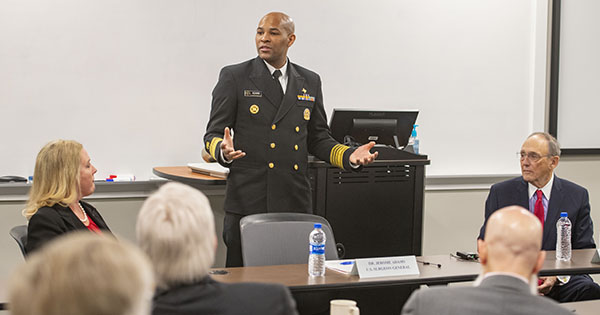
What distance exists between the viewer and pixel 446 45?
561cm

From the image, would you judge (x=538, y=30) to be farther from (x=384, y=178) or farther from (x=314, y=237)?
(x=314, y=237)

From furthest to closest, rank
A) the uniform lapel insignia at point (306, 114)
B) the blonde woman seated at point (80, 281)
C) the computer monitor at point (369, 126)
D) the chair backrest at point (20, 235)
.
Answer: the computer monitor at point (369, 126)
the uniform lapel insignia at point (306, 114)
the chair backrest at point (20, 235)
the blonde woman seated at point (80, 281)

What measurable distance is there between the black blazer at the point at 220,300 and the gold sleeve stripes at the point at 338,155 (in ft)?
7.20

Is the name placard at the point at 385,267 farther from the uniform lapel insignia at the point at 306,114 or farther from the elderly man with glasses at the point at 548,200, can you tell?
the uniform lapel insignia at the point at 306,114

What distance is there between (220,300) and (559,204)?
2716 millimetres

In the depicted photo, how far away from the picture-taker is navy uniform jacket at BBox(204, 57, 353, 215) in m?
3.88

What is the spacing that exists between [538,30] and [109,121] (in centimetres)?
352

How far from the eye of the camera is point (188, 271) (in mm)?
1759

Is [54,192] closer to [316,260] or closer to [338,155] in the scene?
[316,260]

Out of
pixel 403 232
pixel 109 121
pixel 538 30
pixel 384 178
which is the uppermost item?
pixel 538 30

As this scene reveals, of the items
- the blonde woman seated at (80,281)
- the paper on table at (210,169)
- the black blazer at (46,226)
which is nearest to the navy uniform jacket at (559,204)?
the paper on table at (210,169)

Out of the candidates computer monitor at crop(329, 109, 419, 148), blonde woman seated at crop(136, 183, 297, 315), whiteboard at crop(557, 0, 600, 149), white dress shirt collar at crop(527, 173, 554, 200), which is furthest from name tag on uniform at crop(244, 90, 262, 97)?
whiteboard at crop(557, 0, 600, 149)

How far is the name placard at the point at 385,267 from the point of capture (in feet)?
9.73

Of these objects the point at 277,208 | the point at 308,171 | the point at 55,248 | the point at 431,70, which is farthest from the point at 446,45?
the point at 55,248
